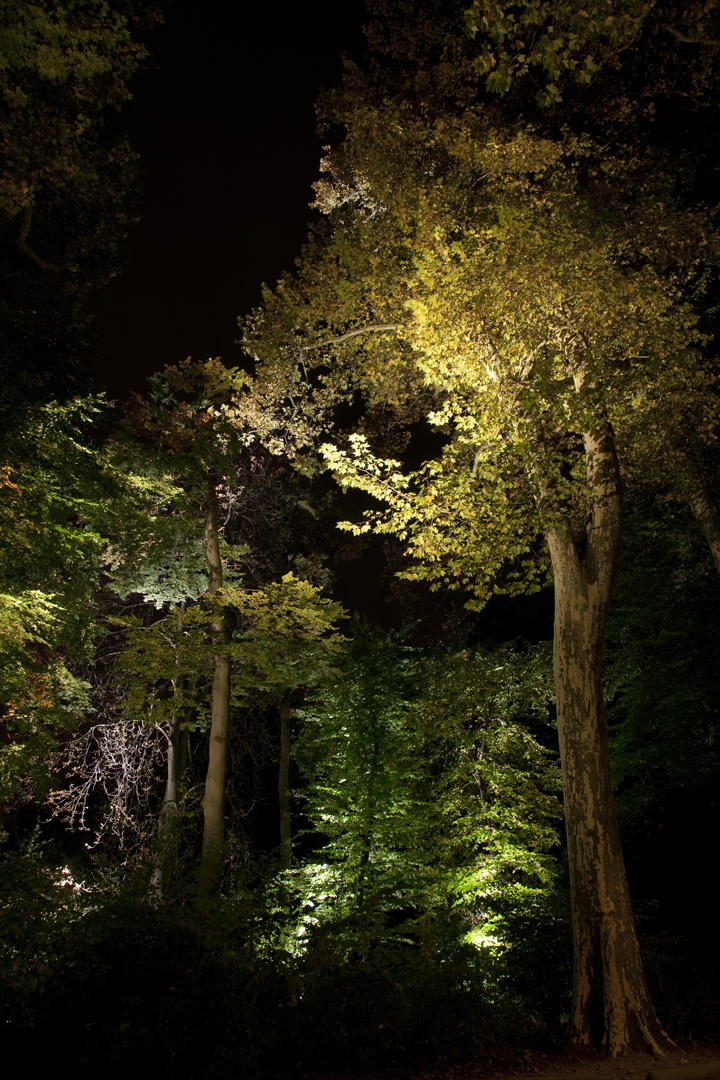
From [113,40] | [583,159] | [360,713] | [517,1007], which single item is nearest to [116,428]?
[113,40]

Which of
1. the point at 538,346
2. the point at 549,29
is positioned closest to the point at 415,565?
the point at 538,346

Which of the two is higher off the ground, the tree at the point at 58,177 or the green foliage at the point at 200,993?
the tree at the point at 58,177

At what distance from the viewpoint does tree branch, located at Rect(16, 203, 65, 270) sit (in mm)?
9074

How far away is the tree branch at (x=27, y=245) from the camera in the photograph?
29.8 ft

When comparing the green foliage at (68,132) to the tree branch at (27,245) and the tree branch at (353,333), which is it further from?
the tree branch at (353,333)

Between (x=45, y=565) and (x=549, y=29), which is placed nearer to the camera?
(x=549, y=29)

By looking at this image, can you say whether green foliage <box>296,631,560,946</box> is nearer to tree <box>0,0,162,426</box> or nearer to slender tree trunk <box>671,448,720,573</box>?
slender tree trunk <box>671,448,720,573</box>

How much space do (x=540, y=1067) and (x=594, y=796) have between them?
2.15 meters

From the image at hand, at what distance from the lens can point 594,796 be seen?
19.5 feet

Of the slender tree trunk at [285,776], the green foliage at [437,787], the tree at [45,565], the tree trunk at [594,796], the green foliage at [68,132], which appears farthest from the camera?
the slender tree trunk at [285,776]

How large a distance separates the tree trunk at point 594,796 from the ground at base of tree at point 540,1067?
184mm

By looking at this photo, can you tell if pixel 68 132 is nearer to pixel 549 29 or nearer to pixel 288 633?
pixel 549 29

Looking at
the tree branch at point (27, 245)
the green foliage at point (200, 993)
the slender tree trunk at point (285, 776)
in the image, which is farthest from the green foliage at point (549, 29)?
the slender tree trunk at point (285, 776)

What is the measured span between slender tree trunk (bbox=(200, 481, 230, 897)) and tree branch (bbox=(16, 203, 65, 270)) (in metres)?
5.12
